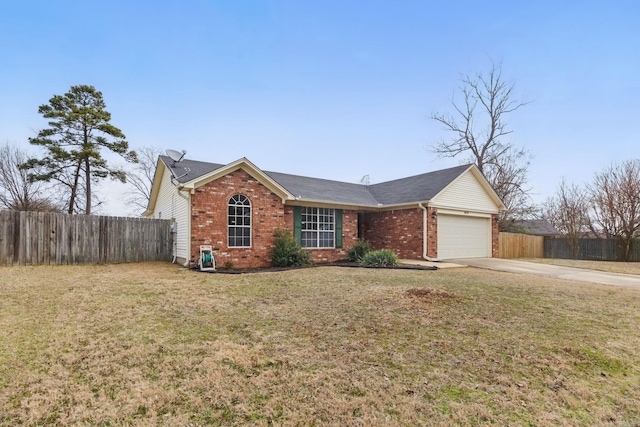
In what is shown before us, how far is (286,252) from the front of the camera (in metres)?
12.0

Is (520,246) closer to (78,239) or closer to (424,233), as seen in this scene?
(424,233)

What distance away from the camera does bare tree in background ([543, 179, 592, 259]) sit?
20891mm

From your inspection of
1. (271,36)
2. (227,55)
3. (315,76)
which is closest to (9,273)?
(227,55)

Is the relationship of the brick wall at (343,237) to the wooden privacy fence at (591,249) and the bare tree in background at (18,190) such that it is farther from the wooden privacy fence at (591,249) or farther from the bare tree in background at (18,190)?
the bare tree in background at (18,190)

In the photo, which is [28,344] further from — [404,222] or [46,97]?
[46,97]

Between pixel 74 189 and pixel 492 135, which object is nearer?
pixel 74 189

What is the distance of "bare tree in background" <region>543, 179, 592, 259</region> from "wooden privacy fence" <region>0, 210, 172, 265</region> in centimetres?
2387

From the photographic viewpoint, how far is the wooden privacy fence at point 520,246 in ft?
61.1

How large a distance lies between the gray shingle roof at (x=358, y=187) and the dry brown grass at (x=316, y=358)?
735 centimetres

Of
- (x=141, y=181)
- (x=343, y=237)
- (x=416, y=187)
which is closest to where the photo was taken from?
(x=343, y=237)

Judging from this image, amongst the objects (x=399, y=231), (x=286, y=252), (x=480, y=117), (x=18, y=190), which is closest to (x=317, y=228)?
(x=286, y=252)

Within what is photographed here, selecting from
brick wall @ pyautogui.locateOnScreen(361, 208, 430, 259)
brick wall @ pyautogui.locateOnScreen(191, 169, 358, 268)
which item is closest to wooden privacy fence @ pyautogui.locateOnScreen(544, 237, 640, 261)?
brick wall @ pyautogui.locateOnScreen(361, 208, 430, 259)

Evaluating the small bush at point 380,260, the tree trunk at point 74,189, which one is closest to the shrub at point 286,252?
the small bush at point 380,260

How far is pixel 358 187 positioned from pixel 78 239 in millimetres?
13173
